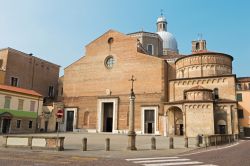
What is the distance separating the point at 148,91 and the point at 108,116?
850 cm

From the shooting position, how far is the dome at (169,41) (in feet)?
201

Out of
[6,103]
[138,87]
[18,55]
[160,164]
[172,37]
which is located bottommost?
[160,164]

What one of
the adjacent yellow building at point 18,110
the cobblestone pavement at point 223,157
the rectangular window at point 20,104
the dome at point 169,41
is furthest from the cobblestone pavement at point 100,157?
the dome at point 169,41

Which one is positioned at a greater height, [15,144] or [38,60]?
[38,60]

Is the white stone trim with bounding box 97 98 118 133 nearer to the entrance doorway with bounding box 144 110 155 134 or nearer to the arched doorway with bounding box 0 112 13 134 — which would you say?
the entrance doorway with bounding box 144 110 155 134

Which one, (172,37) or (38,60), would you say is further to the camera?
(172,37)

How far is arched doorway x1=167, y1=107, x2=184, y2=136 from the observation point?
33.3 m

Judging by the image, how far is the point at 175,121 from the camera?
33.8 m

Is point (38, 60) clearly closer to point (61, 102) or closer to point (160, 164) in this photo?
point (61, 102)

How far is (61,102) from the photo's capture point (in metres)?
43.0

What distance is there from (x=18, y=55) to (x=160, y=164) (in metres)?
37.6

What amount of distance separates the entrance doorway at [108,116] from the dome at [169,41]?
1062 inches

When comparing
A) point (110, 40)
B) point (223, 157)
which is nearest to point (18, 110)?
point (110, 40)

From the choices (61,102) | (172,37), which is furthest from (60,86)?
(172,37)
